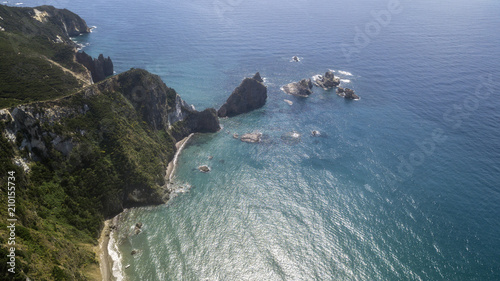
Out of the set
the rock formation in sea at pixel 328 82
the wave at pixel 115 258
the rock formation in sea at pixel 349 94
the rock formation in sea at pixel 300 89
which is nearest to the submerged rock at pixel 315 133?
the rock formation in sea at pixel 300 89

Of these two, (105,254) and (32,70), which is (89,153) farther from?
(32,70)

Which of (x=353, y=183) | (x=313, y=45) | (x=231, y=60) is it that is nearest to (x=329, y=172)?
(x=353, y=183)

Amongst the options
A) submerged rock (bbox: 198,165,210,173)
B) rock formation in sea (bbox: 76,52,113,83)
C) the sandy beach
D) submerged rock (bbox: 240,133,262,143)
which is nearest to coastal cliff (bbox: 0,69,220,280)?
the sandy beach

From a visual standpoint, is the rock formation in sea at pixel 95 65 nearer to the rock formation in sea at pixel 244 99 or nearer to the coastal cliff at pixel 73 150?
the coastal cliff at pixel 73 150

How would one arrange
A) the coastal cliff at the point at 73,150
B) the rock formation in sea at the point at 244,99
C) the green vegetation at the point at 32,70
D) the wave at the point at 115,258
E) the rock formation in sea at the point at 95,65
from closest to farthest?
the coastal cliff at the point at 73,150 < the wave at the point at 115,258 < the green vegetation at the point at 32,70 < the rock formation in sea at the point at 244,99 < the rock formation in sea at the point at 95,65

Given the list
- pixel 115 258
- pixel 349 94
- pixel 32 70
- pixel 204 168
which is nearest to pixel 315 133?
pixel 349 94

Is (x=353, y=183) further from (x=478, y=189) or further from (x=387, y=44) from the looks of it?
(x=387, y=44)

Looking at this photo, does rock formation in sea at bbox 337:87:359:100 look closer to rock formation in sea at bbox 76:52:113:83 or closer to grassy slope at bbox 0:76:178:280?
grassy slope at bbox 0:76:178:280
